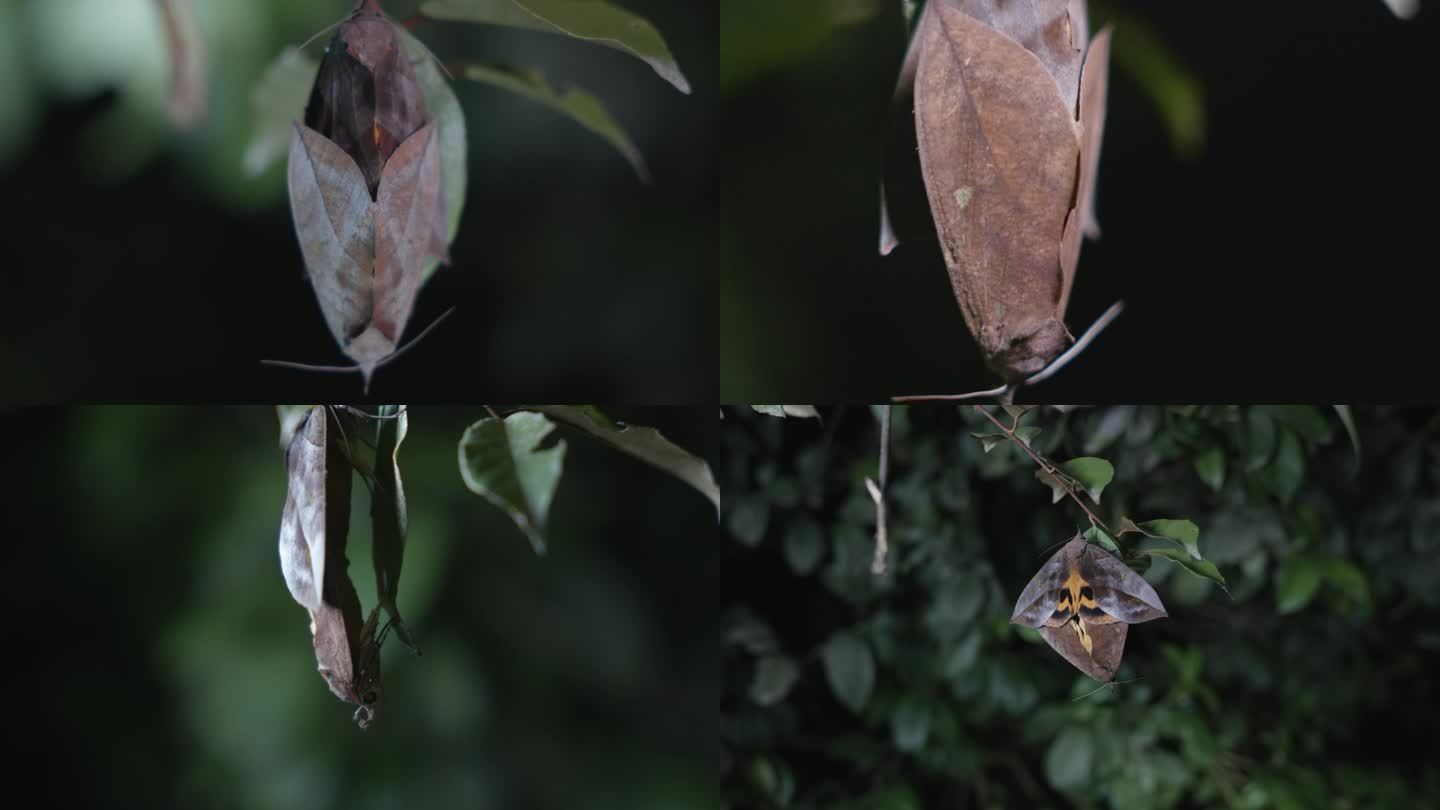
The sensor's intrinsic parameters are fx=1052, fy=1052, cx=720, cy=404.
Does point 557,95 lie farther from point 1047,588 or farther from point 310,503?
point 1047,588

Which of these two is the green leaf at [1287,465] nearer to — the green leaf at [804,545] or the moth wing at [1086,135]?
the green leaf at [804,545]

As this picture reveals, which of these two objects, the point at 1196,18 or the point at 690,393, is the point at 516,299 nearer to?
the point at 690,393

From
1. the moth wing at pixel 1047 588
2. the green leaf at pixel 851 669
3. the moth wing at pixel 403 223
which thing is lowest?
the green leaf at pixel 851 669

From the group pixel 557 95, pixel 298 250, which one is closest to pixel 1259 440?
pixel 557 95

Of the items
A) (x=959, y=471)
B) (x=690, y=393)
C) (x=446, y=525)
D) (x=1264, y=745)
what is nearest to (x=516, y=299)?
(x=690, y=393)

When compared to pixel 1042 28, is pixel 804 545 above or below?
below

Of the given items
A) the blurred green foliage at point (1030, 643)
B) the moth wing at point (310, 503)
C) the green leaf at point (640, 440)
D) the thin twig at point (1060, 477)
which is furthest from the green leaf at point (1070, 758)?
the moth wing at point (310, 503)
